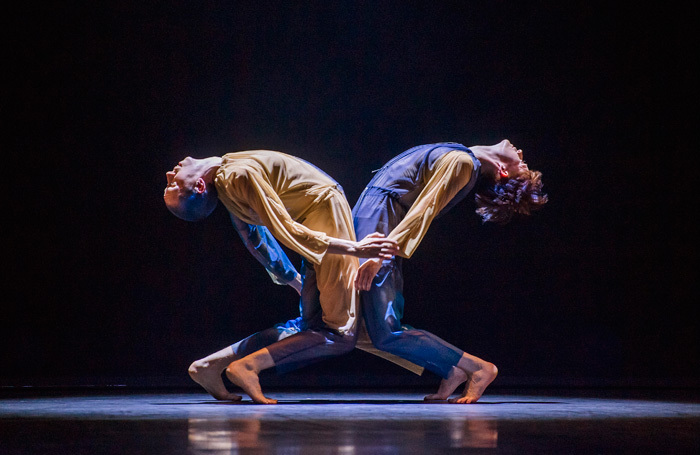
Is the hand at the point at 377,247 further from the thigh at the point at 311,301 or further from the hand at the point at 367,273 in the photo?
the thigh at the point at 311,301

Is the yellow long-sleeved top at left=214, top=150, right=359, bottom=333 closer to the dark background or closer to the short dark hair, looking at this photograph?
the short dark hair

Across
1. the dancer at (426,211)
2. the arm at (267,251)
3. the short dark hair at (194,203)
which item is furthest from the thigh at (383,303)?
the short dark hair at (194,203)

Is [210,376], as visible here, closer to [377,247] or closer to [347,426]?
[377,247]

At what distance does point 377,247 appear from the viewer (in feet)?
8.17

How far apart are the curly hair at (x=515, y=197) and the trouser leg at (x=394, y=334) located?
452 millimetres

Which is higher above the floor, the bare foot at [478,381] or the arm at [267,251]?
the arm at [267,251]

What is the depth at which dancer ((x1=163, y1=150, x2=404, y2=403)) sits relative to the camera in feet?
8.27

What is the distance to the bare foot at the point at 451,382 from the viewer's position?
2641 mm

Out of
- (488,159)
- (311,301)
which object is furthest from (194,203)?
(488,159)

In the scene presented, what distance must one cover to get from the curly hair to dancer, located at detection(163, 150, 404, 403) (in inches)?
19.9

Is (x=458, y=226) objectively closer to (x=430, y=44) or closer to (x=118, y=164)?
(x=430, y=44)

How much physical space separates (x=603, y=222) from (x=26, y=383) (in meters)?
3.06

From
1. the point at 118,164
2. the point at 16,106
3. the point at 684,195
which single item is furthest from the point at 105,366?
the point at 684,195

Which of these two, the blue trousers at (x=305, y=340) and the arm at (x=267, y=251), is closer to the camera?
the blue trousers at (x=305, y=340)
